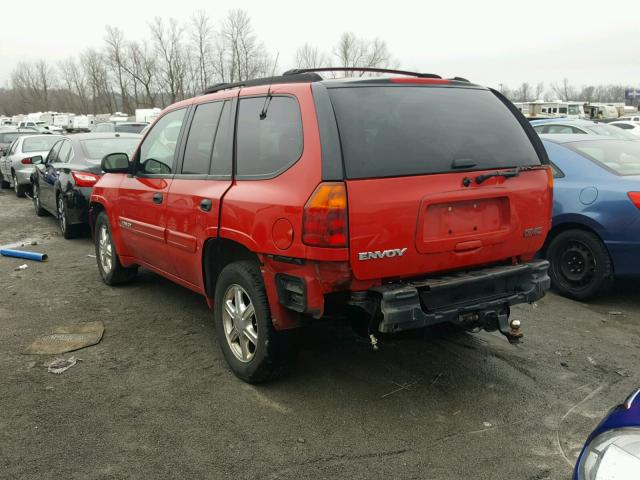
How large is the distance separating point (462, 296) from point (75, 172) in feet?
22.7

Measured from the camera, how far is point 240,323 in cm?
380

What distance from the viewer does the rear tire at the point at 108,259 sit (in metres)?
5.96

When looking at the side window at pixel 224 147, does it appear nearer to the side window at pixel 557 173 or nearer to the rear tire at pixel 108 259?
the rear tire at pixel 108 259

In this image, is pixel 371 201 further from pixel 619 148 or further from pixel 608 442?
pixel 619 148

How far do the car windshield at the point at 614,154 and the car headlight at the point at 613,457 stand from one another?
4285 mm

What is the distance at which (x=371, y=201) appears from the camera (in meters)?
3.04

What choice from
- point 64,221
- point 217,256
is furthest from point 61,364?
point 64,221

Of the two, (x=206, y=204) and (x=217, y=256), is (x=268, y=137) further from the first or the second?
(x=217, y=256)

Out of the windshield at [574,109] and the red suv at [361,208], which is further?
the windshield at [574,109]

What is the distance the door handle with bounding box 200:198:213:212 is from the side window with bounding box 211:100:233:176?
0.21m

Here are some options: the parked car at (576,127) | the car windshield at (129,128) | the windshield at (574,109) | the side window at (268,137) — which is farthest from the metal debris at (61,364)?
the windshield at (574,109)

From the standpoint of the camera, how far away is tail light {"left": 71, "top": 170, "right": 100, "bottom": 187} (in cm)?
833

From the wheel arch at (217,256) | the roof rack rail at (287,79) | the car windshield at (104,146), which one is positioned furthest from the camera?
the car windshield at (104,146)

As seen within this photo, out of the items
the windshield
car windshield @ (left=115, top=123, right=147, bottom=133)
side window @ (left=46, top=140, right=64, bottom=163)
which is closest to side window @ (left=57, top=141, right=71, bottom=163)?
side window @ (left=46, top=140, right=64, bottom=163)
